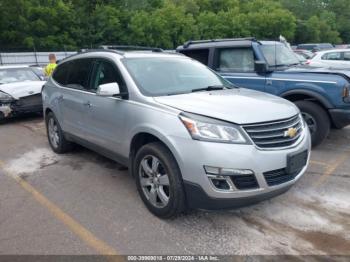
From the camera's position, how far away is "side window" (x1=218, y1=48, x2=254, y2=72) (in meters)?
6.59

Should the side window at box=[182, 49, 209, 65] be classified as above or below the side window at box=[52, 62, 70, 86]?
above

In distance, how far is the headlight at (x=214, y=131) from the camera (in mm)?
3066

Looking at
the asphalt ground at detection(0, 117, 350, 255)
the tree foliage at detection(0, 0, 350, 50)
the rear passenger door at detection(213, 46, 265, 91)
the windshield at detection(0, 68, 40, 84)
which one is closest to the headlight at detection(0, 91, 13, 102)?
the windshield at detection(0, 68, 40, 84)

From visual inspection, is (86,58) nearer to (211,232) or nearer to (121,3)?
(211,232)

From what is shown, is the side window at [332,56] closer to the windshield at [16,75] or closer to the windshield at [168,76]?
the windshield at [168,76]

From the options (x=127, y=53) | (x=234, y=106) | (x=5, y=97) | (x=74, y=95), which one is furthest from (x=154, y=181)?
(x=5, y=97)

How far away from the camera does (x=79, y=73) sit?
503 centimetres

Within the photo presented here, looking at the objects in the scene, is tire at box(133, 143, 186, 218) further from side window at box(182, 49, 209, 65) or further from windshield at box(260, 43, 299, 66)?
side window at box(182, 49, 209, 65)

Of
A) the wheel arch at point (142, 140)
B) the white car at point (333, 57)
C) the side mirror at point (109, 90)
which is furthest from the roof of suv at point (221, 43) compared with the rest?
the white car at point (333, 57)

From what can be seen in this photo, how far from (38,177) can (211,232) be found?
109 inches

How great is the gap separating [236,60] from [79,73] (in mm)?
3203

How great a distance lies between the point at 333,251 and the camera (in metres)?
3.03

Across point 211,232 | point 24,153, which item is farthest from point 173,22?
point 211,232

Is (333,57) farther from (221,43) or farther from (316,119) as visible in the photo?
(316,119)
